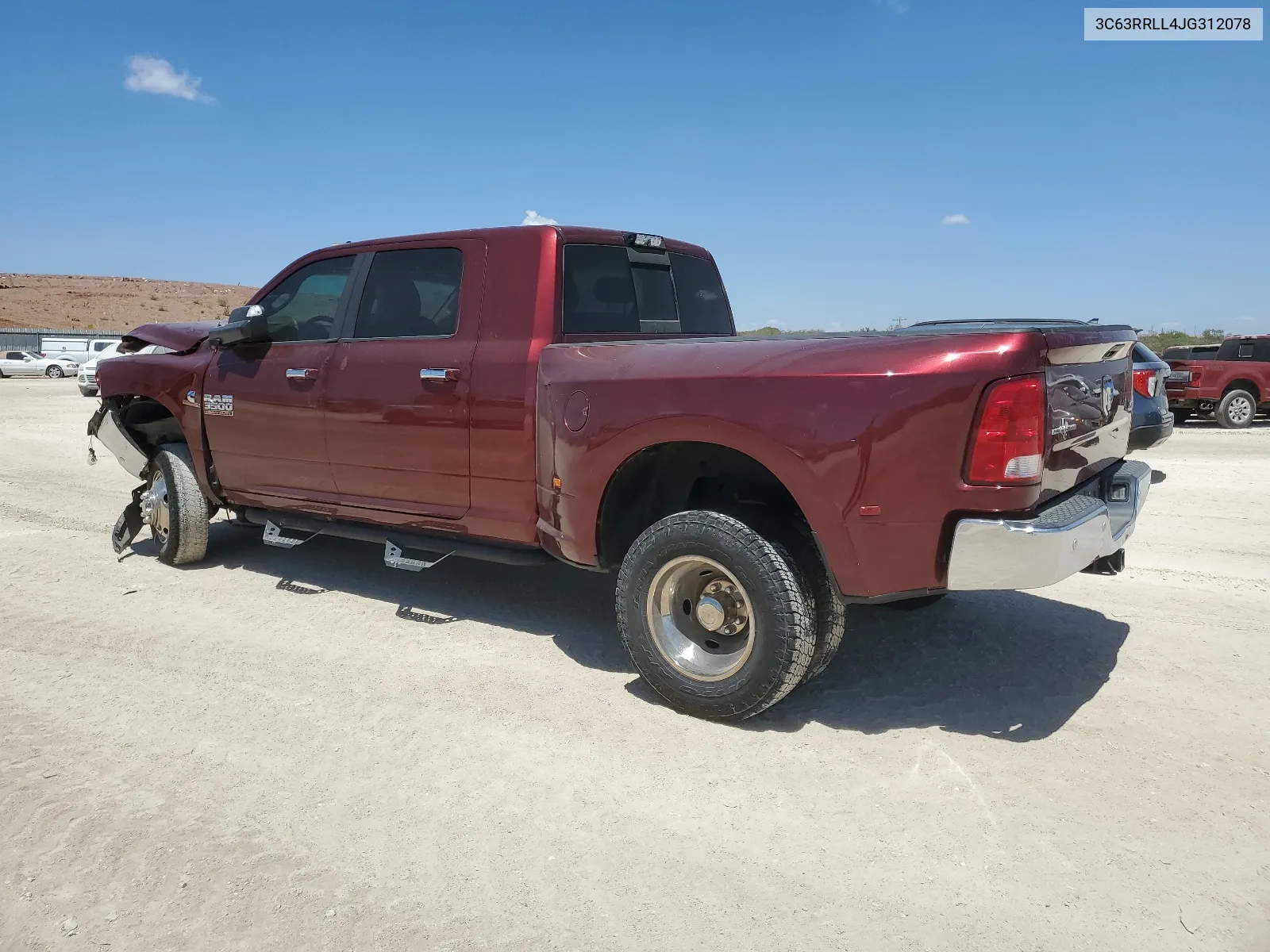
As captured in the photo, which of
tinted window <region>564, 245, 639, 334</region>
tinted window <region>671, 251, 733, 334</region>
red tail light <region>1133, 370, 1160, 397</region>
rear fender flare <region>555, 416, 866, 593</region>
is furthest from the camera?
red tail light <region>1133, 370, 1160, 397</region>

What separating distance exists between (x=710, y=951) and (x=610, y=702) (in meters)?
1.59

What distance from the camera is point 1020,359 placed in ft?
9.41

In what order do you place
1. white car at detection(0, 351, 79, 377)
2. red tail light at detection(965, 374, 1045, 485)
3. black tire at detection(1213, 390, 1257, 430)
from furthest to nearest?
white car at detection(0, 351, 79, 377), black tire at detection(1213, 390, 1257, 430), red tail light at detection(965, 374, 1045, 485)

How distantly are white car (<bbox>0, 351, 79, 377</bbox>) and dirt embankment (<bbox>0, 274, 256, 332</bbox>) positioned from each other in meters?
36.0

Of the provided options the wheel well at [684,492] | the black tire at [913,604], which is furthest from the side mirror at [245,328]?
the black tire at [913,604]

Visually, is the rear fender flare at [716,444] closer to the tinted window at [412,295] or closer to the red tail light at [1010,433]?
the red tail light at [1010,433]

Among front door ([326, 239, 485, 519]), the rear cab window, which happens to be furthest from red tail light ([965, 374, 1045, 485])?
front door ([326, 239, 485, 519])

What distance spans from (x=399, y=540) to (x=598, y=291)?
1.70m

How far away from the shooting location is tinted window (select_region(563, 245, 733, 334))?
4434 millimetres

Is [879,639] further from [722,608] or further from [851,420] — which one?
[851,420]

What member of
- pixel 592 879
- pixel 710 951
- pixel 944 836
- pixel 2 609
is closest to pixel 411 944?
pixel 592 879

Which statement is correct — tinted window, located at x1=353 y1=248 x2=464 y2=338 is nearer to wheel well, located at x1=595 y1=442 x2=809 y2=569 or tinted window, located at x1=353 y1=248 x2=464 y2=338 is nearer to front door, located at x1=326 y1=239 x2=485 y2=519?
front door, located at x1=326 y1=239 x2=485 y2=519

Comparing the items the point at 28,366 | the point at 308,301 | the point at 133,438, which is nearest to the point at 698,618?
the point at 308,301

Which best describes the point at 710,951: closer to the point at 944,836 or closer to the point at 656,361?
the point at 944,836
